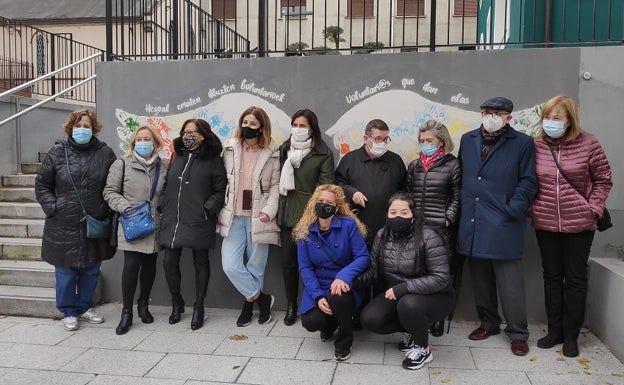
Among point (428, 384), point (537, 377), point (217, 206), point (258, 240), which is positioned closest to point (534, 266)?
point (537, 377)

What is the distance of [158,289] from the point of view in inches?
220

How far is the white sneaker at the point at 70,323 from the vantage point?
15.8 ft

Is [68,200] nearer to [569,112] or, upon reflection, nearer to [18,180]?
[18,180]

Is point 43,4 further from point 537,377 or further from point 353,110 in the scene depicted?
point 537,377

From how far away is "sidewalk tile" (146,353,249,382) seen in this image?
3817mm

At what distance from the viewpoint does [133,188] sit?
476cm

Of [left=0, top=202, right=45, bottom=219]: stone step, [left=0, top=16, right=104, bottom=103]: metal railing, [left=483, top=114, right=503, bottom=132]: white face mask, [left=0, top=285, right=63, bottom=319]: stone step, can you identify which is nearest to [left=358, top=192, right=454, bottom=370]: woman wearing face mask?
[left=483, top=114, right=503, bottom=132]: white face mask

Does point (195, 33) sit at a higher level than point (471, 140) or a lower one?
higher

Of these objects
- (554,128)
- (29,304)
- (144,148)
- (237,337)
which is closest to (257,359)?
(237,337)

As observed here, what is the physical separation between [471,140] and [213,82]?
102 inches

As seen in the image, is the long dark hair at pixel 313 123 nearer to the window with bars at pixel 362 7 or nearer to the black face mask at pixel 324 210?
the black face mask at pixel 324 210

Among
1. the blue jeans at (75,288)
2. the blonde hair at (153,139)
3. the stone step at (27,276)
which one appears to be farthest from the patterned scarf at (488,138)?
the stone step at (27,276)

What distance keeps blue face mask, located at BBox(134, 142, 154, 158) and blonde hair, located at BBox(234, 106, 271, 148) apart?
0.77m

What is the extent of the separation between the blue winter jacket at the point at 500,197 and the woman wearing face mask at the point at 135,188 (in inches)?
106
